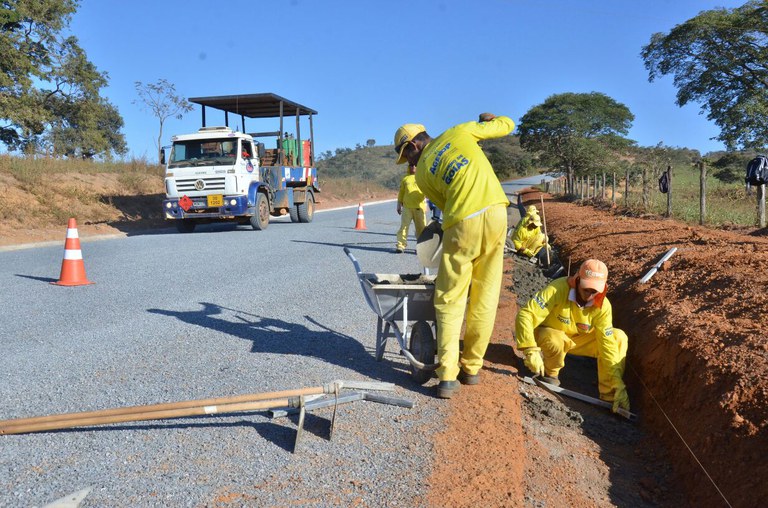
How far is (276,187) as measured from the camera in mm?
17797

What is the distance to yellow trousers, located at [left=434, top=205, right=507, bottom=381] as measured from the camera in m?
3.95

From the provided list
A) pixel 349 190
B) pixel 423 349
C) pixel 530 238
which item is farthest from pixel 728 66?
pixel 349 190

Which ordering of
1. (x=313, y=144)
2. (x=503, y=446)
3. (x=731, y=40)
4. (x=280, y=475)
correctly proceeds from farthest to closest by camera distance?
(x=313, y=144) → (x=731, y=40) → (x=503, y=446) → (x=280, y=475)

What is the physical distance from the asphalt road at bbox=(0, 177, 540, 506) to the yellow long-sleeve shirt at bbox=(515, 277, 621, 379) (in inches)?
35.5

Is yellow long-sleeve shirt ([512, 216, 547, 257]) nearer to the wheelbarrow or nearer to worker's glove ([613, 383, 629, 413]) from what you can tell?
worker's glove ([613, 383, 629, 413])

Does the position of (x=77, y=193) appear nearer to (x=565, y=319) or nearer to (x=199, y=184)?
(x=199, y=184)

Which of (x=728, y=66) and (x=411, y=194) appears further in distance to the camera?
(x=728, y=66)

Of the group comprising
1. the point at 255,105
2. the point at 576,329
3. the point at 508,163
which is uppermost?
the point at 508,163

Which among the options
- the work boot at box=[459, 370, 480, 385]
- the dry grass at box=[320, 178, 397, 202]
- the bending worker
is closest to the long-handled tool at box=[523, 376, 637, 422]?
the work boot at box=[459, 370, 480, 385]

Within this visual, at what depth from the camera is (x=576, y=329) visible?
4.90 metres

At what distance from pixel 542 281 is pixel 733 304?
4.61 metres

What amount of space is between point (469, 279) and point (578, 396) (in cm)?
143

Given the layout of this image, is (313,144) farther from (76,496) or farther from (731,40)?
(76,496)

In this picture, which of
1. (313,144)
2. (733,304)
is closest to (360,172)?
(313,144)
